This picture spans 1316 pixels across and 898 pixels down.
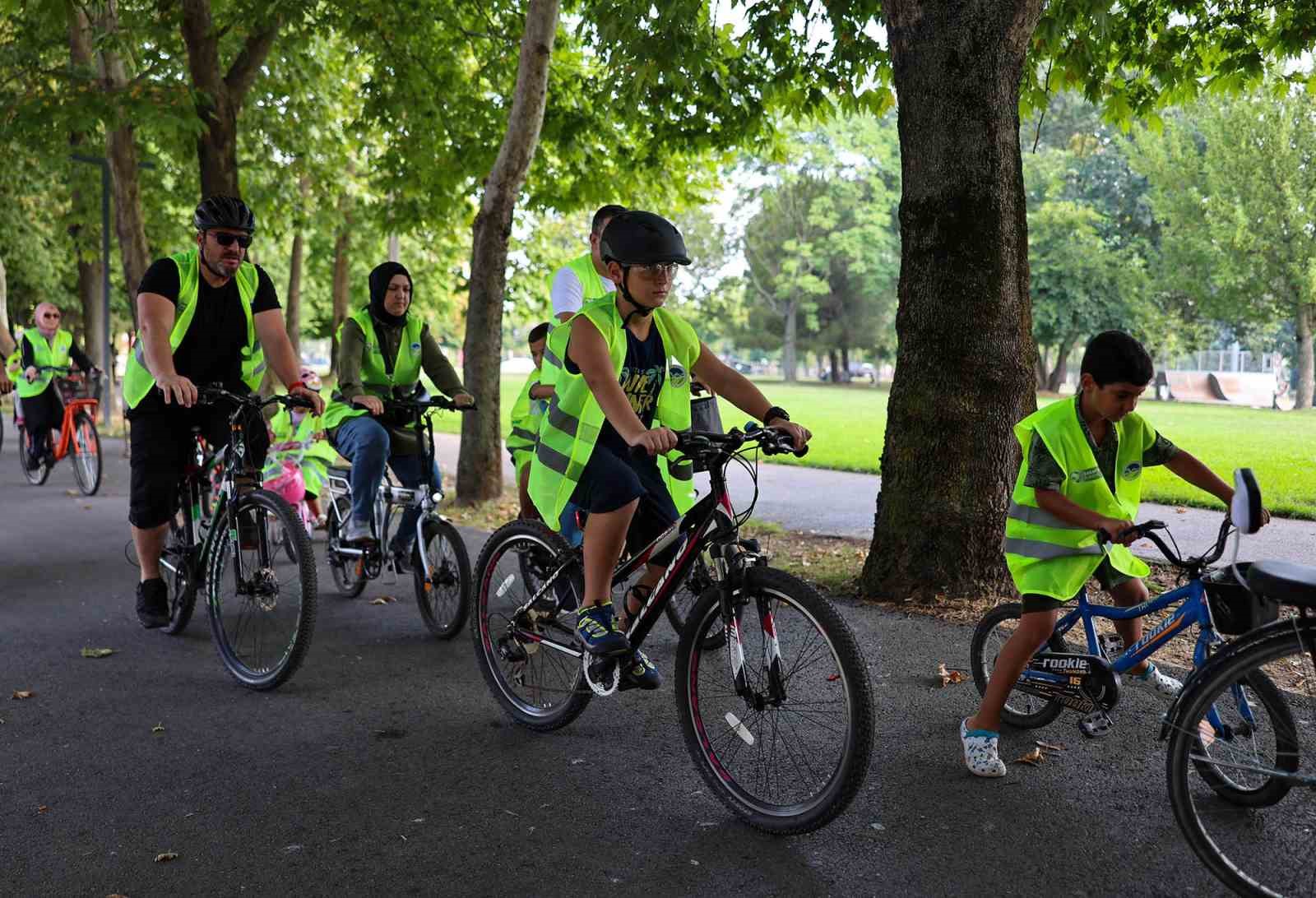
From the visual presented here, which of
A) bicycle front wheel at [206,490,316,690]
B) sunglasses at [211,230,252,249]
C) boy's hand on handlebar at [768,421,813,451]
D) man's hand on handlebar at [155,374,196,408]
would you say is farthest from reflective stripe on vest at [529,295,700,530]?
sunglasses at [211,230,252,249]

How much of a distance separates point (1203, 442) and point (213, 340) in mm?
16785

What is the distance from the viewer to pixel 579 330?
4.12 m

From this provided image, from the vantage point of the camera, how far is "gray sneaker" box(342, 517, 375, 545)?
Answer: 21.9 feet

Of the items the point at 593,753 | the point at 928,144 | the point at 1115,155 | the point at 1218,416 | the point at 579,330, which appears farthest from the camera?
the point at 1115,155

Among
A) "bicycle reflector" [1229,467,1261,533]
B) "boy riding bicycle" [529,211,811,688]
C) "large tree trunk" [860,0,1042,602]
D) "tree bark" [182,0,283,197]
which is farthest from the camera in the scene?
"tree bark" [182,0,283,197]

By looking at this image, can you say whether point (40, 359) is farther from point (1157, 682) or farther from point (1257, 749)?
point (1257, 749)

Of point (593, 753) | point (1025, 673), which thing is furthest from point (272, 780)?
point (1025, 673)

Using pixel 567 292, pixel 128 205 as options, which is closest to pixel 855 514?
pixel 567 292

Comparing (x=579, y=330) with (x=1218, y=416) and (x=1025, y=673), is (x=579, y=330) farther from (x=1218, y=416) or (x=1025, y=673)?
(x=1218, y=416)

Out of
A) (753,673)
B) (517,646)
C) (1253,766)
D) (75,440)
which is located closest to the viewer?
(1253,766)

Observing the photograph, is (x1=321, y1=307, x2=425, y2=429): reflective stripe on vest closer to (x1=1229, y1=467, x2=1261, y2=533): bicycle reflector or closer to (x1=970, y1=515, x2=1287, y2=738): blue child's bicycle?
(x1=970, y1=515, x2=1287, y2=738): blue child's bicycle

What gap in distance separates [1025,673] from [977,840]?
766 mm

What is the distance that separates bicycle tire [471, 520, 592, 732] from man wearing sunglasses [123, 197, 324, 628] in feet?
3.87

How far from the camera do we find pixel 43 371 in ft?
42.2
